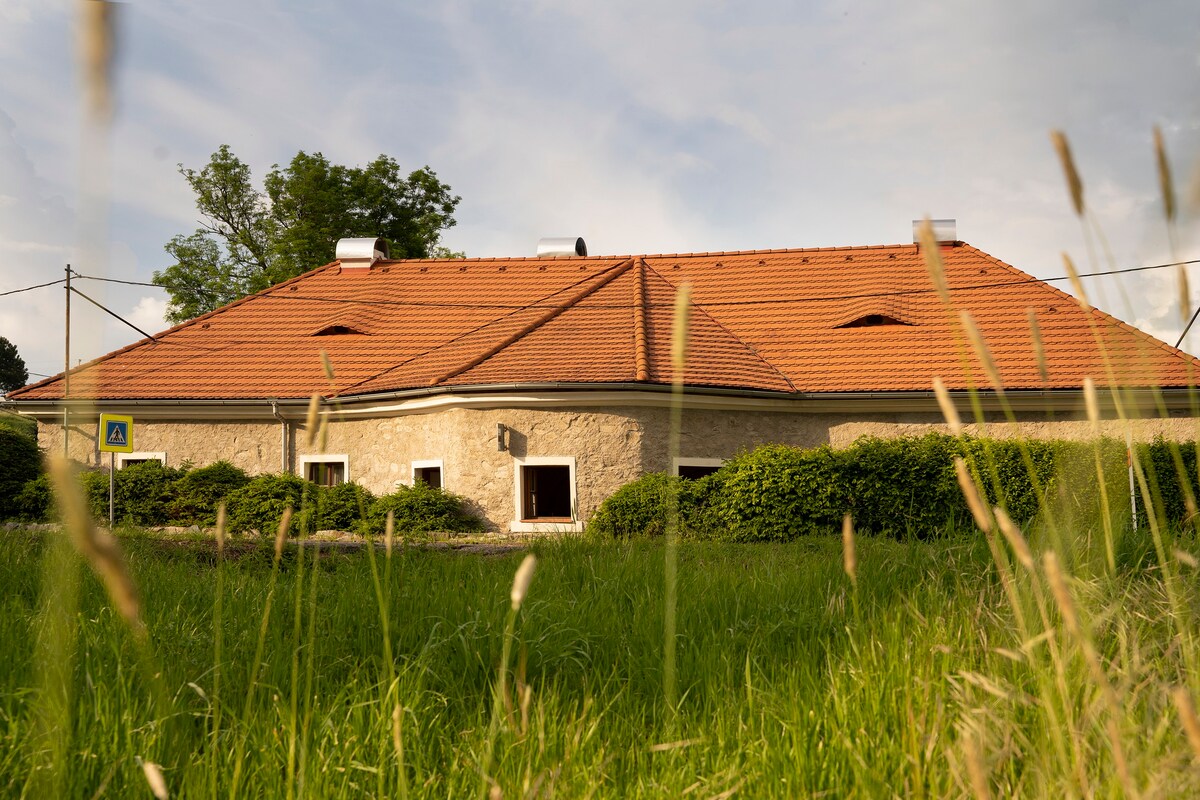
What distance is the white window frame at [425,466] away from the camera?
1695cm

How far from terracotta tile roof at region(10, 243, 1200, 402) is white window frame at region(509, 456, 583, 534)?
1.47 m

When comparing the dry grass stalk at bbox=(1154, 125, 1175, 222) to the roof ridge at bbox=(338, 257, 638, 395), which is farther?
the roof ridge at bbox=(338, 257, 638, 395)

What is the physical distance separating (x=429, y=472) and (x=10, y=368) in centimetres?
6372

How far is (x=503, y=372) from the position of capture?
1639 cm

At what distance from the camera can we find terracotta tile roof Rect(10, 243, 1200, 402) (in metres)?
17.5

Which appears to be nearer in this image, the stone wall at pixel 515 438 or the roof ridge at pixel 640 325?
the stone wall at pixel 515 438

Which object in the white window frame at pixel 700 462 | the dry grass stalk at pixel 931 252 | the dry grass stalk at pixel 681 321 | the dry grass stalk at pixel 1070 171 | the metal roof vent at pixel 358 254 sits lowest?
the white window frame at pixel 700 462

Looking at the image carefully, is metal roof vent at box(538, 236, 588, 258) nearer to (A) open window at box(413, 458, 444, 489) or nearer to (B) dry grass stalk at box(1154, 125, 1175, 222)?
(A) open window at box(413, 458, 444, 489)

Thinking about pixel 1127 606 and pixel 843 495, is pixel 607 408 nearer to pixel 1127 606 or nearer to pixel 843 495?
pixel 843 495

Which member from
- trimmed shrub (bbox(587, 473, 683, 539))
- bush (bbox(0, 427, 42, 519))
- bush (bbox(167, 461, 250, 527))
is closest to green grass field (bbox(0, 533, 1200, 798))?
trimmed shrub (bbox(587, 473, 683, 539))

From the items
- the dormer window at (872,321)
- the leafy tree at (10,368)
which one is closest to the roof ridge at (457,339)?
the dormer window at (872,321)

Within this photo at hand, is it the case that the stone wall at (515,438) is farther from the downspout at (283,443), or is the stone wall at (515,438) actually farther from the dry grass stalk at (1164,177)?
the dry grass stalk at (1164,177)

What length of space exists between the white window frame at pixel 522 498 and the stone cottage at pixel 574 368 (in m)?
0.03

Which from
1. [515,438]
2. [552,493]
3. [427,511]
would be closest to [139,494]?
[427,511]
